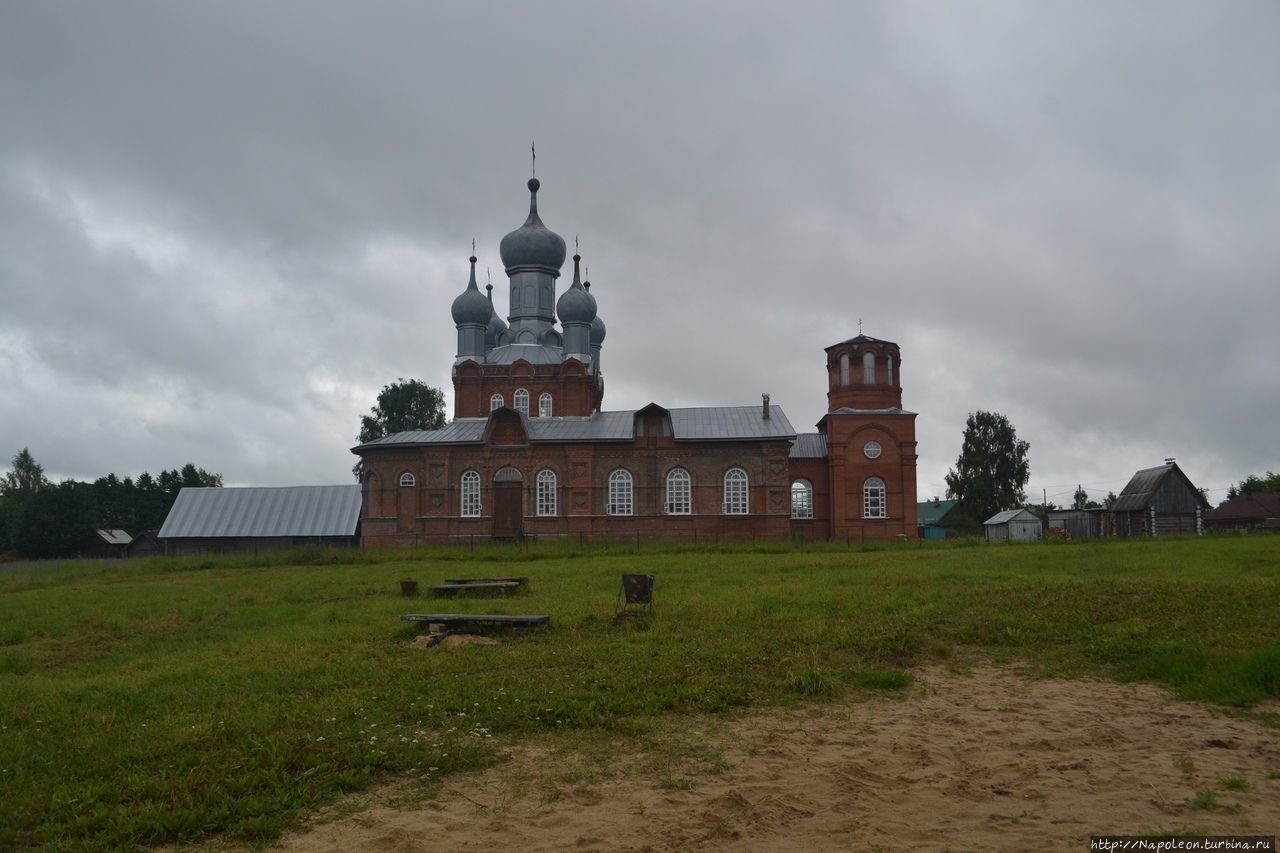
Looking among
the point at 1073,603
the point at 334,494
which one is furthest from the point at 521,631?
the point at 334,494

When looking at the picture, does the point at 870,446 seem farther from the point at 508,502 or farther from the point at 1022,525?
the point at 1022,525

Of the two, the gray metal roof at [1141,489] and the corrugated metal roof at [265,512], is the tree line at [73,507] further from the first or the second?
the gray metal roof at [1141,489]

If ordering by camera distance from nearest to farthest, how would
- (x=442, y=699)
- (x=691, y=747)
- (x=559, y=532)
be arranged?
1. (x=691, y=747)
2. (x=442, y=699)
3. (x=559, y=532)

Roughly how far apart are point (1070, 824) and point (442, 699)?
16.7 ft

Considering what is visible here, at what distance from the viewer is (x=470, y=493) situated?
3800 centimetres

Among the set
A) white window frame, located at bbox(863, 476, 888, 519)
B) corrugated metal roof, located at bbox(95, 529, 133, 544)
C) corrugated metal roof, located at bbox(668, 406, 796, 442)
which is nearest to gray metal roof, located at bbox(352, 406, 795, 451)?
corrugated metal roof, located at bbox(668, 406, 796, 442)

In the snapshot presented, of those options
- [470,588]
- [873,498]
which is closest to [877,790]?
[470,588]

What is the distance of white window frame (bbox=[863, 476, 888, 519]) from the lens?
124ft

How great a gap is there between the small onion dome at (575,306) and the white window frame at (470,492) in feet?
33.2

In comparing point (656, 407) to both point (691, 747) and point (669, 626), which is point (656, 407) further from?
point (691, 747)

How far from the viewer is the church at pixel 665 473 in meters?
36.9

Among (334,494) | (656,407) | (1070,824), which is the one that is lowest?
(1070,824)

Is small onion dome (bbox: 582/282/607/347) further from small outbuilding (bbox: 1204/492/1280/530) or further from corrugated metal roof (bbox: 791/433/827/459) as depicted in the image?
small outbuilding (bbox: 1204/492/1280/530)

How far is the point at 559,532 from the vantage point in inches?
1453
